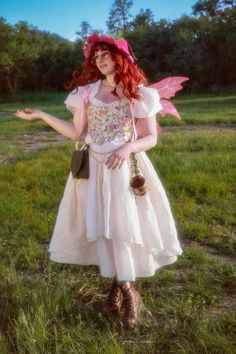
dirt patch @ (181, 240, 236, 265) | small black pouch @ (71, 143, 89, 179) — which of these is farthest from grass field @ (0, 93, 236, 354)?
small black pouch @ (71, 143, 89, 179)

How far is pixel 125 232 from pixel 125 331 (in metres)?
0.60

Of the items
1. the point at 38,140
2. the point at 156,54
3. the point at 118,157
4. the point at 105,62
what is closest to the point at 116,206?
the point at 118,157

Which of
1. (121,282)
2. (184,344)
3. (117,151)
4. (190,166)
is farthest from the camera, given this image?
(190,166)

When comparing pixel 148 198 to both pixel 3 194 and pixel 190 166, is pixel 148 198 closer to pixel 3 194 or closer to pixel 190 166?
pixel 3 194

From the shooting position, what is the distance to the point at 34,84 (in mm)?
35469

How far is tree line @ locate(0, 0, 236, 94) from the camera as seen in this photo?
29.7 metres

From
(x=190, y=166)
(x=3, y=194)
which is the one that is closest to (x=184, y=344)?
(x=3, y=194)

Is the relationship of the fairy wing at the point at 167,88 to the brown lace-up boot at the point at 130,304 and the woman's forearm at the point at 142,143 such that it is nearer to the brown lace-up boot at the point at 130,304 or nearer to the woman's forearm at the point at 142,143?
the woman's forearm at the point at 142,143

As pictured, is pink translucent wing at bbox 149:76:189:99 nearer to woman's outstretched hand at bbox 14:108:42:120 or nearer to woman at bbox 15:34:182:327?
woman at bbox 15:34:182:327

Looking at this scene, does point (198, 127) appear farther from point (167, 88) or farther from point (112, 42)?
point (112, 42)

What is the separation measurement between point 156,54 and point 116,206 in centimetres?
3041

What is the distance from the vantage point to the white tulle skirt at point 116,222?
3119 mm

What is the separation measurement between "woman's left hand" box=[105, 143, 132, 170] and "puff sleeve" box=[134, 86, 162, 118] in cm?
24

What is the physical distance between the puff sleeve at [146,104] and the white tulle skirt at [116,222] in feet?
0.82
